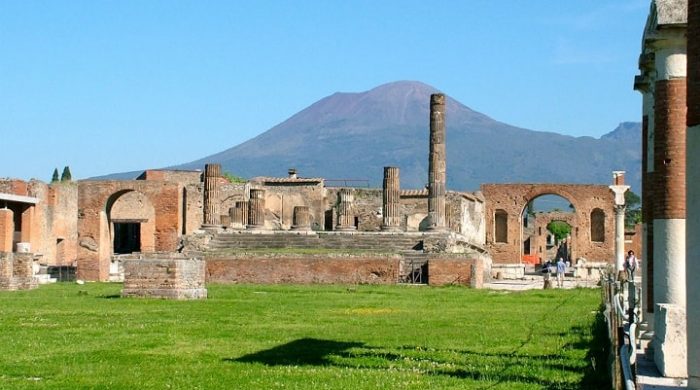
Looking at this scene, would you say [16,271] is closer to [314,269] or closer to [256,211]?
[314,269]

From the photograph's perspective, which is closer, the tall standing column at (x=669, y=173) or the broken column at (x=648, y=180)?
the tall standing column at (x=669, y=173)

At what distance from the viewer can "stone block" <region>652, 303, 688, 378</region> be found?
1159cm

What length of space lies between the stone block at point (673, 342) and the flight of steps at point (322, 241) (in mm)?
29498

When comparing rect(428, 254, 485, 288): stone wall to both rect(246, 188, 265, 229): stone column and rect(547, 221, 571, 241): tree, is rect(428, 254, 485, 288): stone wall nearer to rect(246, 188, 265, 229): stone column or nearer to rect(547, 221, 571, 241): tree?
rect(246, 188, 265, 229): stone column

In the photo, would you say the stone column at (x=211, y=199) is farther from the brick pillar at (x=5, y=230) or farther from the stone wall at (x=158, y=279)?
the stone wall at (x=158, y=279)

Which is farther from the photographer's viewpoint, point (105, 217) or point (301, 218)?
point (105, 217)

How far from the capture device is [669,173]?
1361cm

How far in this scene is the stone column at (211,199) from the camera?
153ft

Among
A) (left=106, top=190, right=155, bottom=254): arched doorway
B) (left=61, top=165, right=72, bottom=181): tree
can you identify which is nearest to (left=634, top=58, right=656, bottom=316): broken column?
(left=106, top=190, right=155, bottom=254): arched doorway

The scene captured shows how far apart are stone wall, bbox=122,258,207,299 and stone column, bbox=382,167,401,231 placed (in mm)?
19118

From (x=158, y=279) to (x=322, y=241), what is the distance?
56.1 ft

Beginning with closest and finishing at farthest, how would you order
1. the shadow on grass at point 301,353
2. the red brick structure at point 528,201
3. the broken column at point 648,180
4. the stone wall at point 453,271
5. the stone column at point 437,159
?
the shadow on grass at point 301,353, the broken column at point 648,180, the stone wall at point 453,271, the stone column at point 437,159, the red brick structure at point 528,201

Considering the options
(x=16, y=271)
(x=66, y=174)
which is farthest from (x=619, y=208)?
(x=66, y=174)

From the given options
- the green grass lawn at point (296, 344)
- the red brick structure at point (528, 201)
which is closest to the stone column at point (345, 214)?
the red brick structure at point (528, 201)
